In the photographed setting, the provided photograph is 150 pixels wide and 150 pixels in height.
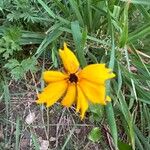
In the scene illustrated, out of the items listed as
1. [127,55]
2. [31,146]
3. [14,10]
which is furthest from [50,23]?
[31,146]

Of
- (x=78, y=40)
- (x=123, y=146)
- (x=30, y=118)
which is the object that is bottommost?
(x=123, y=146)

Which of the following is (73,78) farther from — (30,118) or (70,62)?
(30,118)

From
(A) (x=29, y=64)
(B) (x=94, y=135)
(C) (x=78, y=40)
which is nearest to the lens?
(C) (x=78, y=40)

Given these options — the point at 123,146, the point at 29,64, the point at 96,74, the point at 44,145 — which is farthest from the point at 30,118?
the point at 96,74

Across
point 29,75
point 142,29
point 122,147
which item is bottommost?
point 122,147

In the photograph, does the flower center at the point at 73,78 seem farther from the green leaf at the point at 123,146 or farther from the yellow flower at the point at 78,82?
the green leaf at the point at 123,146

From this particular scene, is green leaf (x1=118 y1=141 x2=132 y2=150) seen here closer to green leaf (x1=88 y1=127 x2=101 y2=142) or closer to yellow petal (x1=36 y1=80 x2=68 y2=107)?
green leaf (x1=88 y1=127 x2=101 y2=142)

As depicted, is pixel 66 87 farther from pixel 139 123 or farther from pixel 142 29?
pixel 139 123
